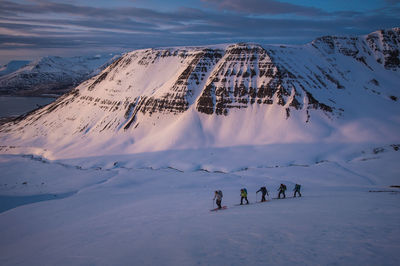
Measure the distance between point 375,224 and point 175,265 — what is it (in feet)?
31.9

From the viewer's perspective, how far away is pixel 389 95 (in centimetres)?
6938

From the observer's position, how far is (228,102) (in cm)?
6309

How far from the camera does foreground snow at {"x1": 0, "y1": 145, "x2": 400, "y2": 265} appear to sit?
10039 millimetres

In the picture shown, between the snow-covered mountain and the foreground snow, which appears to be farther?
the snow-covered mountain

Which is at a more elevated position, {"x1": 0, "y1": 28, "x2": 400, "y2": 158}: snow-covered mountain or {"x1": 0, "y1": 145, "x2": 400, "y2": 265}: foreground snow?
{"x1": 0, "y1": 28, "x2": 400, "y2": 158}: snow-covered mountain

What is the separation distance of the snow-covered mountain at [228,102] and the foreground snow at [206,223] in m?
16.3

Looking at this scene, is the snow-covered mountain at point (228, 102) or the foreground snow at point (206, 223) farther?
the snow-covered mountain at point (228, 102)

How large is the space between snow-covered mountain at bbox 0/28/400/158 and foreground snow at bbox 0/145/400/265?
53.4ft

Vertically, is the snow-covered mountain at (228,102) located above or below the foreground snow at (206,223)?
above

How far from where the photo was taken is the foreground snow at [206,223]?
32.9 ft

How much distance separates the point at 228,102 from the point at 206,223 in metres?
50.6

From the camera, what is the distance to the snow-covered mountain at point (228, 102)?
56312mm

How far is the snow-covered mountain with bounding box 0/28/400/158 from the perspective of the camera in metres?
56.3

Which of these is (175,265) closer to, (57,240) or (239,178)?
(57,240)
